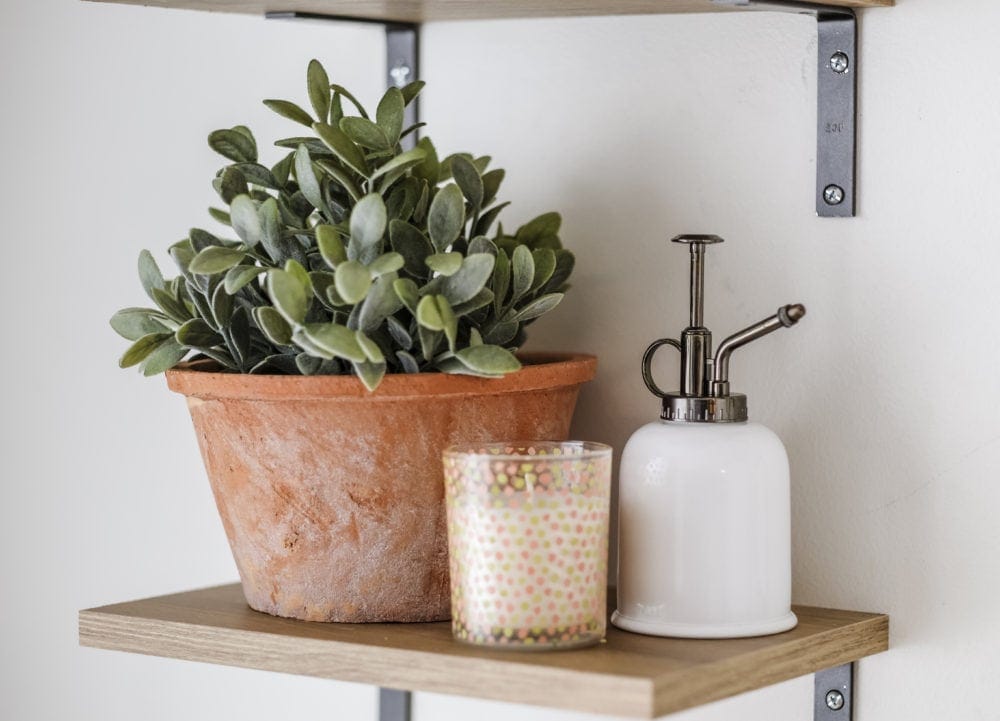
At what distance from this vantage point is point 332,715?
102 centimetres

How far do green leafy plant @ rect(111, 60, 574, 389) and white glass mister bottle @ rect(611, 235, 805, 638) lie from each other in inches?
3.8

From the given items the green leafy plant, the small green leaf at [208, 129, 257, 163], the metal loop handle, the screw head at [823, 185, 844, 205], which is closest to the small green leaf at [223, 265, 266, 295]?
the green leafy plant

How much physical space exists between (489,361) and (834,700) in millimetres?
293

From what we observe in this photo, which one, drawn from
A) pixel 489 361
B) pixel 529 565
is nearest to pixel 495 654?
pixel 529 565

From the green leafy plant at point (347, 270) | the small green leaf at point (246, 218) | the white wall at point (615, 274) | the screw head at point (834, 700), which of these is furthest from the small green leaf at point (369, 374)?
the screw head at point (834, 700)

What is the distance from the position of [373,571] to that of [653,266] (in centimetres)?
26

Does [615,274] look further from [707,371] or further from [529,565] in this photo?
[529,565]

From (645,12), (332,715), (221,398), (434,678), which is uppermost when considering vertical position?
(645,12)

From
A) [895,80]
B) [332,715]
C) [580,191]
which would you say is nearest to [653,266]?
[580,191]

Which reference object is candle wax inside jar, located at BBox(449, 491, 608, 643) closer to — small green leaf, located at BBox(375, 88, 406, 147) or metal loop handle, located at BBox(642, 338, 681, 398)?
metal loop handle, located at BBox(642, 338, 681, 398)

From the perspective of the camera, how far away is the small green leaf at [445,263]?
0.72 meters

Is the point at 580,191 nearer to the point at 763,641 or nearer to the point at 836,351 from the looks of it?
the point at 836,351

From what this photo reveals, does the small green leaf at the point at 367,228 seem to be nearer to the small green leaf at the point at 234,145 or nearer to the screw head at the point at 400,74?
the small green leaf at the point at 234,145

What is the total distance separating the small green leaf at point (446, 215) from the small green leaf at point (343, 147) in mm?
41
